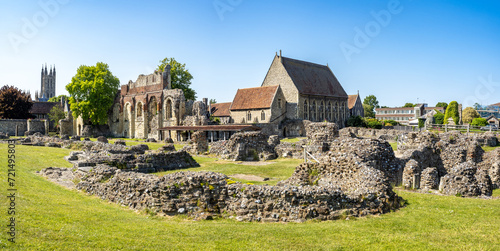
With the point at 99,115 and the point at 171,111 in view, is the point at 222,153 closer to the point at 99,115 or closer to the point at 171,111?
the point at 171,111

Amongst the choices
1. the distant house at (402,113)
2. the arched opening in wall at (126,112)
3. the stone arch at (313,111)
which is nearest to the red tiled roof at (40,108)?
the arched opening in wall at (126,112)

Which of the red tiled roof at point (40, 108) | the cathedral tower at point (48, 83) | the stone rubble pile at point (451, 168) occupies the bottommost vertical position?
the stone rubble pile at point (451, 168)

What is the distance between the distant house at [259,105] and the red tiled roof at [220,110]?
25.5 feet

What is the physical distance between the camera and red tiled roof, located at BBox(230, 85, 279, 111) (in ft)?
189

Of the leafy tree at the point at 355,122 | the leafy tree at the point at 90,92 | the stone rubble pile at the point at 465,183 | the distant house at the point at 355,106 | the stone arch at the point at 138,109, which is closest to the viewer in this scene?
the stone rubble pile at the point at 465,183

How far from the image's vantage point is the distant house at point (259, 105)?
56.9m

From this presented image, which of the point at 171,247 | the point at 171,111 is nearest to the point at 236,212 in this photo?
the point at 171,247

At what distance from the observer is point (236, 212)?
10109mm

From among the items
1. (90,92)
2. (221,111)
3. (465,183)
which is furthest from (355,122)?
(465,183)

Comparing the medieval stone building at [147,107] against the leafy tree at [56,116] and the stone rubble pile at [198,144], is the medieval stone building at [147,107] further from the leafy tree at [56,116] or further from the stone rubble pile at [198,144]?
the stone rubble pile at [198,144]

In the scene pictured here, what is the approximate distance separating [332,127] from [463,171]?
16.6 m

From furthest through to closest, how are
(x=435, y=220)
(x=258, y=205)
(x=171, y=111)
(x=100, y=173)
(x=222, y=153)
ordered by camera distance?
(x=171, y=111)
(x=222, y=153)
(x=100, y=173)
(x=258, y=205)
(x=435, y=220)

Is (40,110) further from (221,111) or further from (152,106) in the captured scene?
(221,111)

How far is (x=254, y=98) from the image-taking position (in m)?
59.7
